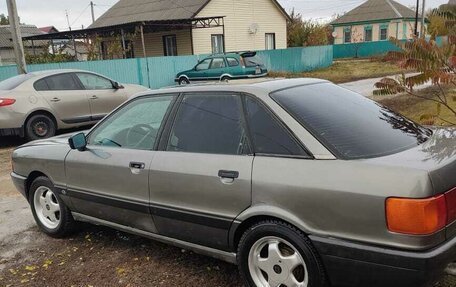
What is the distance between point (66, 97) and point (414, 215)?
357 inches

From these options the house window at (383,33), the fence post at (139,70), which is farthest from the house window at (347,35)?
the fence post at (139,70)

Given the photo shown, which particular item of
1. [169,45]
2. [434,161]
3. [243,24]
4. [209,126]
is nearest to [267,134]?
[209,126]

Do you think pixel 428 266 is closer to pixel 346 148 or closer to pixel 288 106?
pixel 346 148

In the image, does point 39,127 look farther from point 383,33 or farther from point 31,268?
point 383,33

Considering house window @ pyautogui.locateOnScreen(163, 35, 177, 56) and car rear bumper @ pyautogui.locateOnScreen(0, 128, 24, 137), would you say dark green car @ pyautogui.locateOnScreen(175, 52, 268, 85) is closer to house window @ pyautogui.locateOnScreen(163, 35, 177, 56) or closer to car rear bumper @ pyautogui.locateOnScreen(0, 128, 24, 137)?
house window @ pyautogui.locateOnScreen(163, 35, 177, 56)

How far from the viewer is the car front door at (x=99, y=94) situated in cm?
1056

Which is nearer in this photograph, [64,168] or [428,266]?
[428,266]

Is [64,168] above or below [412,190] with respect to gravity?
below

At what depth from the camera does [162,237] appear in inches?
149

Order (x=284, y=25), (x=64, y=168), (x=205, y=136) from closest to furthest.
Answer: (x=205, y=136)
(x=64, y=168)
(x=284, y=25)

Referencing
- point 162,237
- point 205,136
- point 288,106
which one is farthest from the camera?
point 162,237

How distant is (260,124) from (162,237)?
1.32m

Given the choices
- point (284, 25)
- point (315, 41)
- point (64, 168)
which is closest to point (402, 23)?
point (315, 41)

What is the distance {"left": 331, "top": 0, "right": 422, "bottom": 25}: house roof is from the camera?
50719 mm
